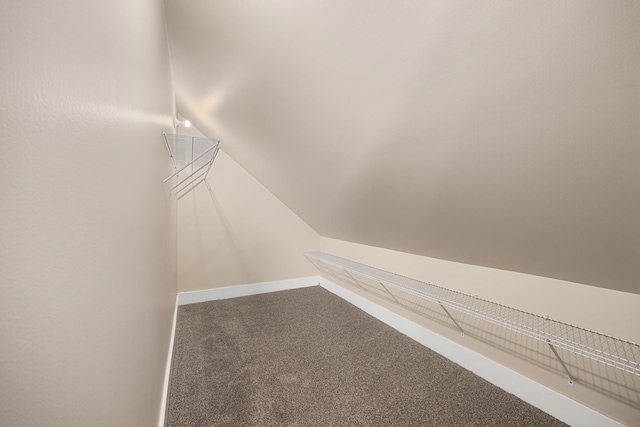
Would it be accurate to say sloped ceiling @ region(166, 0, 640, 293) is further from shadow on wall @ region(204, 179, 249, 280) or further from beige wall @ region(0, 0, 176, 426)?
shadow on wall @ region(204, 179, 249, 280)

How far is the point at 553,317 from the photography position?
1.36m

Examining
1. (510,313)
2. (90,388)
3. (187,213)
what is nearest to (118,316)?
(90,388)

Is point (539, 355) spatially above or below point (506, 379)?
above

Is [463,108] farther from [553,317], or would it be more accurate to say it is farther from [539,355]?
[539,355]

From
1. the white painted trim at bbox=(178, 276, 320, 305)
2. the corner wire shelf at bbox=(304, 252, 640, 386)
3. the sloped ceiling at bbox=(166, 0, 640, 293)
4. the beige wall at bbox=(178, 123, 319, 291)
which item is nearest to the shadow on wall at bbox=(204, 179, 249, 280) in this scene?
the beige wall at bbox=(178, 123, 319, 291)

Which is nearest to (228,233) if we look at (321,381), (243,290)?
(243,290)

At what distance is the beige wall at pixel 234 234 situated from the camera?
3.02 meters

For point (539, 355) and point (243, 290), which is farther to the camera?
point (243, 290)

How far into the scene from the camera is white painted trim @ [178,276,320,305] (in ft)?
9.85

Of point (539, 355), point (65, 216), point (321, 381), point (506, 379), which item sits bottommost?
point (321, 381)

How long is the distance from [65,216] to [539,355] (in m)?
2.01

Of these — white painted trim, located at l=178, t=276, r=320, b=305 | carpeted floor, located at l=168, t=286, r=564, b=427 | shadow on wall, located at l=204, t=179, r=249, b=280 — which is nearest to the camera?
carpeted floor, located at l=168, t=286, r=564, b=427

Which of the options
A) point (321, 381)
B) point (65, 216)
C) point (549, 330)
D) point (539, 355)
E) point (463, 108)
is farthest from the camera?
point (321, 381)

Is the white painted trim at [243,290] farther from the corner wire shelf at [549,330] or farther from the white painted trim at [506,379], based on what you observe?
the corner wire shelf at [549,330]
